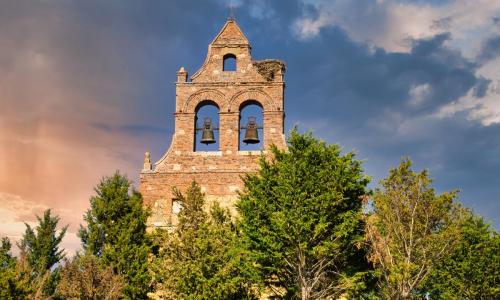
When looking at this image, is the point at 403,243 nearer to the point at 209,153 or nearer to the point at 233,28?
the point at 209,153

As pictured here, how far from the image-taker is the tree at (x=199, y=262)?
2223cm

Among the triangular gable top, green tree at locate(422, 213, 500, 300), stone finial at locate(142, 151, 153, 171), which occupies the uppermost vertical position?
the triangular gable top

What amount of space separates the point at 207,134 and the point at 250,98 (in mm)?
2771

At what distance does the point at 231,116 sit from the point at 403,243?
10.6 m

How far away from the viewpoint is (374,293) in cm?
2420

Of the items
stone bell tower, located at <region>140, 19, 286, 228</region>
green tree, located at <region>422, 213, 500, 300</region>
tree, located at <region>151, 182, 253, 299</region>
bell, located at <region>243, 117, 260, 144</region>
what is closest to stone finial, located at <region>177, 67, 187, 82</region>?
stone bell tower, located at <region>140, 19, 286, 228</region>

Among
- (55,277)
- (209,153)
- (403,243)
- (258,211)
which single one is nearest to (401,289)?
(403,243)

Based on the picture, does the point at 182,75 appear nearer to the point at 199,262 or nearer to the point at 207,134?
the point at 207,134

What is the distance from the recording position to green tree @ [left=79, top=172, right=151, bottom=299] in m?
25.0

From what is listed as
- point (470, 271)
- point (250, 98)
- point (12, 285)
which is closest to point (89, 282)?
point (12, 285)

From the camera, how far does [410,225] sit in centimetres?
2323

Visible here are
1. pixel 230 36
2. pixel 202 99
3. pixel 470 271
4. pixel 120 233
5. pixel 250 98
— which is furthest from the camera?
pixel 230 36

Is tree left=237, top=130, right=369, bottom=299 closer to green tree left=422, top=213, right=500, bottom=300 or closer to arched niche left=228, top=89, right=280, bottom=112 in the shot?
arched niche left=228, top=89, right=280, bottom=112

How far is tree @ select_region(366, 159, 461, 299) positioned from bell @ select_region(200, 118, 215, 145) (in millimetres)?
9205
